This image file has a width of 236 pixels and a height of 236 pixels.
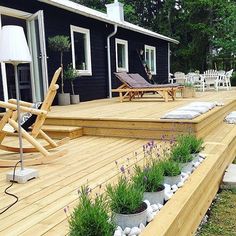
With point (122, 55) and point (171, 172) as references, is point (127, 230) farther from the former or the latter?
point (122, 55)

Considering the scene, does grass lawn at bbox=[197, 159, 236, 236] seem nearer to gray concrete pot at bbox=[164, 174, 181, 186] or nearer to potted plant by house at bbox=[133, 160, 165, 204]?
gray concrete pot at bbox=[164, 174, 181, 186]

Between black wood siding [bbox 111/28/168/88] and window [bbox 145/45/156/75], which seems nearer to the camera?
black wood siding [bbox 111/28/168/88]

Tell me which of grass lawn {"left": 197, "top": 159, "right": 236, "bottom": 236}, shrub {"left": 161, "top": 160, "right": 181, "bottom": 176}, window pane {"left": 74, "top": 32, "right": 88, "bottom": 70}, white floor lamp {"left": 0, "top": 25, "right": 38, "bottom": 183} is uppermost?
window pane {"left": 74, "top": 32, "right": 88, "bottom": 70}

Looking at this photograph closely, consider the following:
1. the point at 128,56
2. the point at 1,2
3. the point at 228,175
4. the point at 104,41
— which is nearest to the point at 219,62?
the point at 128,56

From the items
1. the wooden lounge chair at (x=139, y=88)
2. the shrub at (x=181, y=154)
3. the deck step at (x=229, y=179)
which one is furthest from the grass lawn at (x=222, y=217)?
the wooden lounge chair at (x=139, y=88)

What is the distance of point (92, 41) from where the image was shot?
8.51 metres

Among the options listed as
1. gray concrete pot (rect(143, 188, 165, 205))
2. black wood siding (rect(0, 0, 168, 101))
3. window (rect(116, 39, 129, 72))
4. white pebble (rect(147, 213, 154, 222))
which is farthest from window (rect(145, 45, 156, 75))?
white pebble (rect(147, 213, 154, 222))

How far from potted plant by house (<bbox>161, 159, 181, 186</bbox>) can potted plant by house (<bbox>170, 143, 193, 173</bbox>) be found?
21 centimetres

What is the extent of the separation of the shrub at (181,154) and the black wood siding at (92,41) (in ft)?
15.3

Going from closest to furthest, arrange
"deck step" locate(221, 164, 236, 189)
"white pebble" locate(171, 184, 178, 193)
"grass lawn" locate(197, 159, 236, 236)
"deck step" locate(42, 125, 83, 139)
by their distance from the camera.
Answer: "white pebble" locate(171, 184, 178, 193) < "grass lawn" locate(197, 159, 236, 236) < "deck step" locate(221, 164, 236, 189) < "deck step" locate(42, 125, 83, 139)

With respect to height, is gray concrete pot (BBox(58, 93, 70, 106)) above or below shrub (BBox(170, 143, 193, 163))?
above

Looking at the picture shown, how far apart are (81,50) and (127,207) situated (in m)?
7.01

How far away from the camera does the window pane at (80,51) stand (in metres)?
8.00

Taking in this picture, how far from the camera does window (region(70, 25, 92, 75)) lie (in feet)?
25.8
